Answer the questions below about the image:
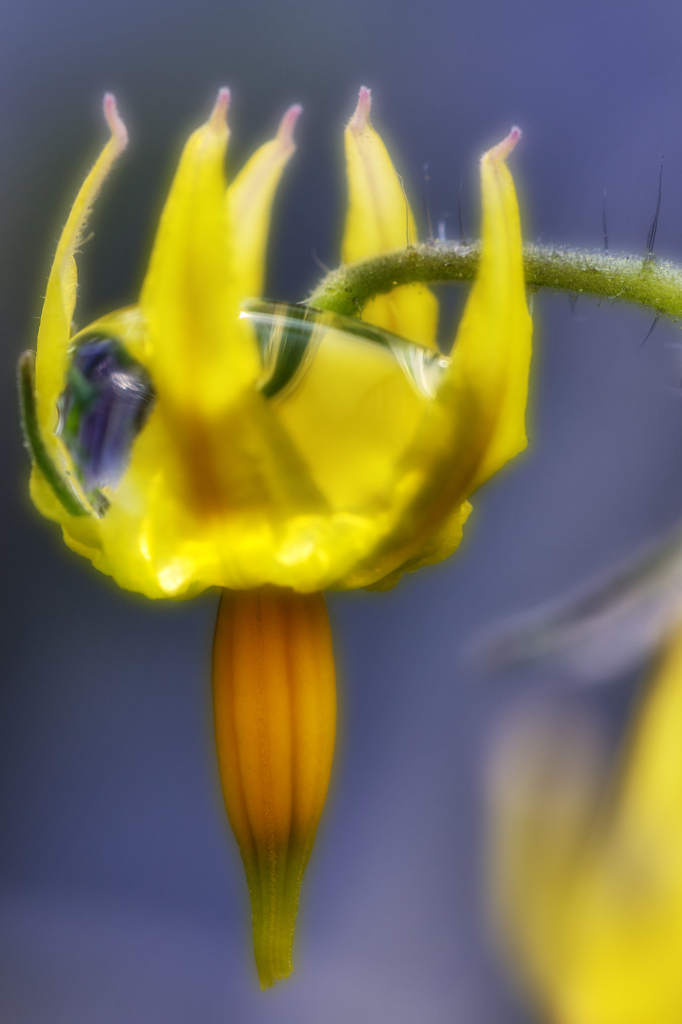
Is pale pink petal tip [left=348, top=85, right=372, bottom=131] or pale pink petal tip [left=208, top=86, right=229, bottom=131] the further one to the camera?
pale pink petal tip [left=348, top=85, right=372, bottom=131]

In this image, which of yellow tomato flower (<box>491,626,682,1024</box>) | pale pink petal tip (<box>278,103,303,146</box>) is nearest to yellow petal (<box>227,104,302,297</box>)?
pale pink petal tip (<box>278,103,303,146</box>)

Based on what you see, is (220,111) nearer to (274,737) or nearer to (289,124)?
(289,124)

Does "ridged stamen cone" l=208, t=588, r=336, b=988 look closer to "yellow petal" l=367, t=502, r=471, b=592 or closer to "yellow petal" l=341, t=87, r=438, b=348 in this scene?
"yellow petal" l=367, t=502, r=471, b=592

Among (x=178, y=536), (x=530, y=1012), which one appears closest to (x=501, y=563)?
(x=530, y=1012)

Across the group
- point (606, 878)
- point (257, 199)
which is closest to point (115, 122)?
point (257, 199)

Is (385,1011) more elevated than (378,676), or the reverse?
(378,676)

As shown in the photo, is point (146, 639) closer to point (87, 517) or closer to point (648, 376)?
point (648, 376)

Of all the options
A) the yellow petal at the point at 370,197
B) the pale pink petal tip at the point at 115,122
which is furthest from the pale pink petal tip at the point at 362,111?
the pale pink petal tip at the point at 115,122

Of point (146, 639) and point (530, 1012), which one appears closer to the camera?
point (530, 1012)
